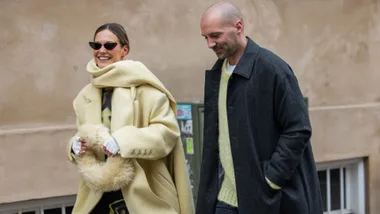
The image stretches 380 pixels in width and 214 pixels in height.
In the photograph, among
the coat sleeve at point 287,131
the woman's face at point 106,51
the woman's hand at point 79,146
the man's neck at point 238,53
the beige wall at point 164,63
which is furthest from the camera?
the beige wall at point 164,63

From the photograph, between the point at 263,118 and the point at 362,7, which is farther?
the point at 362,7

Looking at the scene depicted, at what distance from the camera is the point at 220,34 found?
289cm

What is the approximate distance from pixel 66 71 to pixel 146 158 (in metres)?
2.04

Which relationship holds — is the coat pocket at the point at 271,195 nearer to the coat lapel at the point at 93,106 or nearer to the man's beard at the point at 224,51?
the man's beard at the point at 224,51

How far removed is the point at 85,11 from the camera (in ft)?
16.3

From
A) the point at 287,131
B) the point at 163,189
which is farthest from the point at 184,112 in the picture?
the point at 287,131

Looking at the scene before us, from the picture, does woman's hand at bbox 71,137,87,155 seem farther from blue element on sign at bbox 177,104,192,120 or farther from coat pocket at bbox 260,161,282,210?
blue element on sign at bbox 177,104,192,120

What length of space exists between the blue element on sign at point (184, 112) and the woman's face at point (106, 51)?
1.85 metres

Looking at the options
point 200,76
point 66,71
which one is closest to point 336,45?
point 200,76

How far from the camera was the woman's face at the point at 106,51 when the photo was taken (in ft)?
10.6

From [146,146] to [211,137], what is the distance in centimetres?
35

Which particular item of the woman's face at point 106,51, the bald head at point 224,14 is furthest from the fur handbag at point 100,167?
the bald head at point 224,14

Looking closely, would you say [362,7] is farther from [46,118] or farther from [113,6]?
[46,118]

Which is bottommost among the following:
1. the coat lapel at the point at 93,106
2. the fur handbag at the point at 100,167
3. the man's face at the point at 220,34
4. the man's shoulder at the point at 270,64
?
the fur handbag at the point at 100,167
